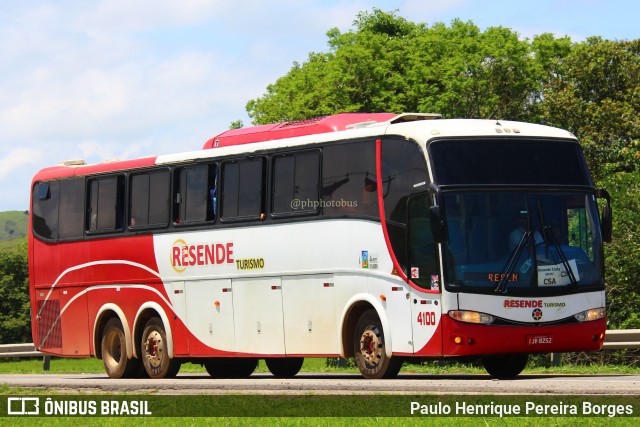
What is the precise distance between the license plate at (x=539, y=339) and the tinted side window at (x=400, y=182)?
1.99 m

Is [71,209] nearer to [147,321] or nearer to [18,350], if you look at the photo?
[147,321]

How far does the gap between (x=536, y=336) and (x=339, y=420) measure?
6291mm

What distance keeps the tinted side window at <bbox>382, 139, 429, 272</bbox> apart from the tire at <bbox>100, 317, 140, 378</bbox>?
24.8 feet

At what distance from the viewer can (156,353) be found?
2502cm

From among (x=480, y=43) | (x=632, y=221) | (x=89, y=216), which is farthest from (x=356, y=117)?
(x=480, y=43)

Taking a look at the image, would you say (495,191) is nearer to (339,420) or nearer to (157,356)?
(339,420)

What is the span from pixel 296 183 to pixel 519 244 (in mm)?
4356

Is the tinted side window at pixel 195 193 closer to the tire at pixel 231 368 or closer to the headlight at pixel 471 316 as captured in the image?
the tire at pixel 231 368

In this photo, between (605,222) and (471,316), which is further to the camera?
(605,222)

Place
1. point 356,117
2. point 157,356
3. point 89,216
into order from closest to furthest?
1. point 356,117
2. point 157,356
3. point 89,216

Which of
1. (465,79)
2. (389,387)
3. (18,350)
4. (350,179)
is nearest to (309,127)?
(350,179)

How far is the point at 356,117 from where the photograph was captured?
22.2 m

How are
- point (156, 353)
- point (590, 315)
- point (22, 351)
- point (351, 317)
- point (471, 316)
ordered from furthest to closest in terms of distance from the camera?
point (22, 351)
point (156, 353)
point (351, 317)
point (590, 315)
point (471, 316)

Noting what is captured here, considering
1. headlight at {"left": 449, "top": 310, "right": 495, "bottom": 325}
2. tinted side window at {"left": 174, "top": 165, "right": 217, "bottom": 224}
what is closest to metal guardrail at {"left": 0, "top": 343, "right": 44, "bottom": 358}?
tinted side window at {"left": 174, "top": 165, "right": 217, "bottom": 224}
